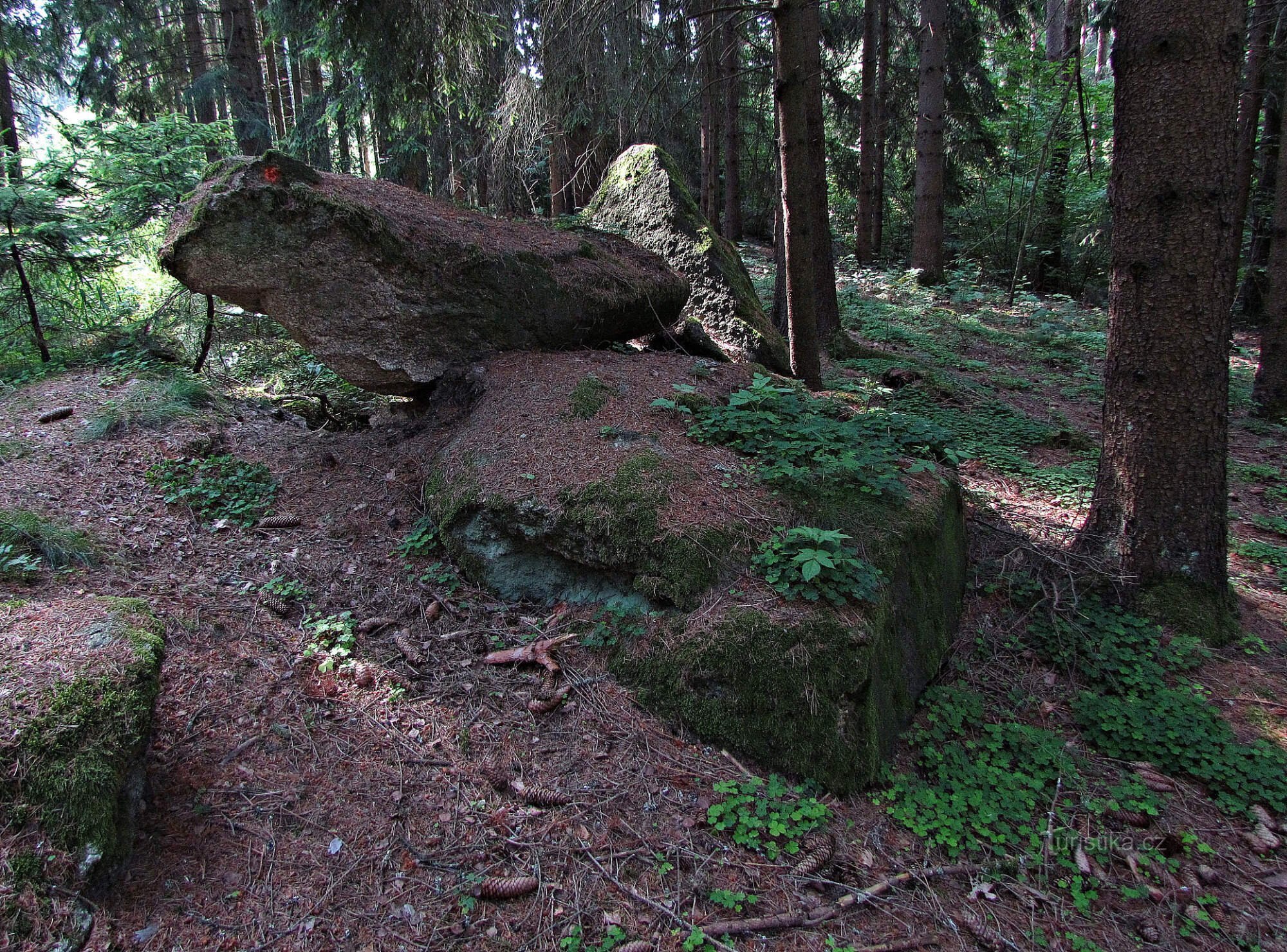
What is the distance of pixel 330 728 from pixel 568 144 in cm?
1020

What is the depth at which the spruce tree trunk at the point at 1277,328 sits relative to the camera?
742 centimetres

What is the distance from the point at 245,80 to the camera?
9719mm

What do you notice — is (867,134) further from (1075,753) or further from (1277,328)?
(1075,753)

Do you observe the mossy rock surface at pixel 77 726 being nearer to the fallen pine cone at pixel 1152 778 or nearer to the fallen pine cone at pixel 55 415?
the fallen pine cone at pixel 55 415

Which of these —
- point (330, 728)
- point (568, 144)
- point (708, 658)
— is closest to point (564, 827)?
point (708, 658)

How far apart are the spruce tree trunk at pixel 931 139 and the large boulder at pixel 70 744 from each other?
507 inches

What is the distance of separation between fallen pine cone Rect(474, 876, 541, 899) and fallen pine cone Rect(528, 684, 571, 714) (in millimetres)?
766

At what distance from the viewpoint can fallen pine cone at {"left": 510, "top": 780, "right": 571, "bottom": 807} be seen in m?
2.70

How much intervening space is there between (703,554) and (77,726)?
2.42 m

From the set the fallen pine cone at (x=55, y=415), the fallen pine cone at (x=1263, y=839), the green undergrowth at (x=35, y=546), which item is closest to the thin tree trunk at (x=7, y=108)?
the fallen pine cone at (x=55, y=415)

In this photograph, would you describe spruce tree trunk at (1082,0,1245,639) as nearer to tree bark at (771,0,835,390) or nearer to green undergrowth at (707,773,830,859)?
tree bark at (771,0,835,390)

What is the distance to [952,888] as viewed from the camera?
254 cm

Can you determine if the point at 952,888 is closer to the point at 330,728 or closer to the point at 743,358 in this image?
the point at 330,728

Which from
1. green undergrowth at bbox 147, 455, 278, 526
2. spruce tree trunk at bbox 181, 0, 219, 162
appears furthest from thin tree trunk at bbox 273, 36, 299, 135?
green undergrowth at bbox 147, 455, 278, 526
